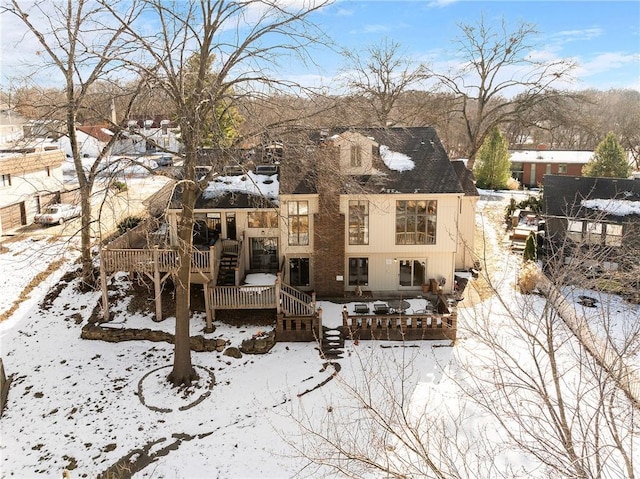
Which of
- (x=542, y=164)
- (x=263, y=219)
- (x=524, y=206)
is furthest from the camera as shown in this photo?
(x=542, y=164)

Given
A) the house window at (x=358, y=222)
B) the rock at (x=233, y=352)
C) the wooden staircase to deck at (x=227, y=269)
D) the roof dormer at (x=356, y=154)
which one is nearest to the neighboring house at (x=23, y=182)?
the wooden staircase to deck at (x=227, y=269)

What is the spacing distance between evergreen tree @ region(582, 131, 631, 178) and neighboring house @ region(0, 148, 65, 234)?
39574 millimetres

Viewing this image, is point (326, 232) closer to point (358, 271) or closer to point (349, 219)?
point (349, 219)

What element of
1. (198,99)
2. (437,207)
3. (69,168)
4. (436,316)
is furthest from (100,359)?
(69,168)

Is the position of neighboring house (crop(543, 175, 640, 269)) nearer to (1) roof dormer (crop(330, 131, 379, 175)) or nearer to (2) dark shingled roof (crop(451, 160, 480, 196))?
(2) dark shingled roof (crop(451, 160, 480, 196))

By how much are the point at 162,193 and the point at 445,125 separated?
27.3 metres

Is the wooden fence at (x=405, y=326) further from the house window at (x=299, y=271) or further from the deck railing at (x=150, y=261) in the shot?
the deck railing at (x=150, y=261)

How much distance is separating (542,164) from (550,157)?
5.80 ft

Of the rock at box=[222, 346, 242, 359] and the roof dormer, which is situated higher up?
the roof dormer

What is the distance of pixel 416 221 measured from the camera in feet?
64.6

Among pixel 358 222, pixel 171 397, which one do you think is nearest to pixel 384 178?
pixel 358 222

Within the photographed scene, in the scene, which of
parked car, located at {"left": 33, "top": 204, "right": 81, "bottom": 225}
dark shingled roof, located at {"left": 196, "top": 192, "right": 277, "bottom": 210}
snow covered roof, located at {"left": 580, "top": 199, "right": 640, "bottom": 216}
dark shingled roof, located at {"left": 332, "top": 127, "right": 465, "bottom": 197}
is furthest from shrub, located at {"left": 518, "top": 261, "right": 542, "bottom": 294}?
parked car, located at {"left": 33, "top": 204, "right": 81, "bottom": 225}

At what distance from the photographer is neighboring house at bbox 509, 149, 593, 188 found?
47344mm

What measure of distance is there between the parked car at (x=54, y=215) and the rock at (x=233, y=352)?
667 inches
